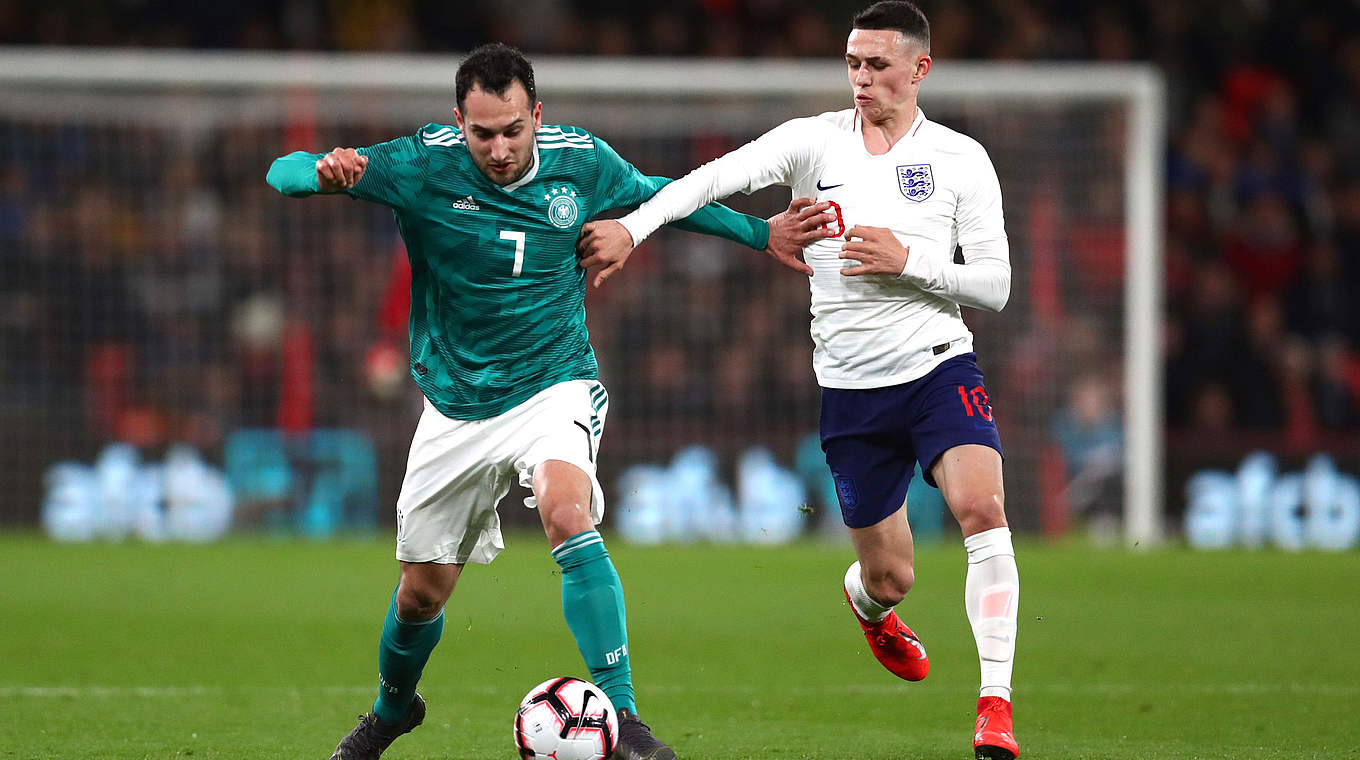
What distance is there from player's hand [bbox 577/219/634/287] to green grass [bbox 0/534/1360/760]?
5.29 feet

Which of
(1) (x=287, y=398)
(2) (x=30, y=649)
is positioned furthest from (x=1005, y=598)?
(1) (x=287, y=398)

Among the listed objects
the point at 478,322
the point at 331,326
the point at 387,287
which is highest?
the point at 387,287

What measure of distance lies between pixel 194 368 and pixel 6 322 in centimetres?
158

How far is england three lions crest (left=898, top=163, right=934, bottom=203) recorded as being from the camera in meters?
6.07

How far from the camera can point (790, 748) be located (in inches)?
230

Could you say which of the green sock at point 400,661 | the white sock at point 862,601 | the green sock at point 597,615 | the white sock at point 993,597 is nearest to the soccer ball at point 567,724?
the green sock at point 597,615

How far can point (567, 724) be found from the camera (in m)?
4.92

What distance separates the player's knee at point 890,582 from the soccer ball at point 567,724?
1.87 metres

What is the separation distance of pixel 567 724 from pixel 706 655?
3702 mm

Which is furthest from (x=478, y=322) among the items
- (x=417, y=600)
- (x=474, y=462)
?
(x=417, y=600)

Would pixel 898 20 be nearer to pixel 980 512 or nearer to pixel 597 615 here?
pixel 980 512

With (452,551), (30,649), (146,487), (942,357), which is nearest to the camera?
(452,551)

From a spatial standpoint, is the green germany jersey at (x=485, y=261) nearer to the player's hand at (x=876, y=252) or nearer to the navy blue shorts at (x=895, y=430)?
the player's hand at (x=876, y=252)

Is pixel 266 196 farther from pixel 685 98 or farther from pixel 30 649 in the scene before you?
pixel 30 649
